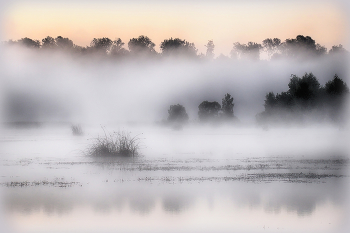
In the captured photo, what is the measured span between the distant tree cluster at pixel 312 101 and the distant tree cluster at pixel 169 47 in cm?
2323

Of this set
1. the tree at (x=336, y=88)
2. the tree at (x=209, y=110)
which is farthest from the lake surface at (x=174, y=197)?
the tree at (x=209, y=110)

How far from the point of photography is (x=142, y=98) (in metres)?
126

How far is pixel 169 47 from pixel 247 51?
58.8 feet

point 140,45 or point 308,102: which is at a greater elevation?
point 140,45

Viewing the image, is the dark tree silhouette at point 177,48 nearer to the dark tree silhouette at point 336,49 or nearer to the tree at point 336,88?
the dark tree silhouette at point 336,49

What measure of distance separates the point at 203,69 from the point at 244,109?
57.7ft

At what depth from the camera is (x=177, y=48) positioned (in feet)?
381

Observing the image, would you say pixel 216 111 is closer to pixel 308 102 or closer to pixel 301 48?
pixel 301 48

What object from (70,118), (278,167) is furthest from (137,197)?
(70,118)

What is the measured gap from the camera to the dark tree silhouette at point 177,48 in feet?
367

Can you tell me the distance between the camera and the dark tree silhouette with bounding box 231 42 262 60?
376 ft

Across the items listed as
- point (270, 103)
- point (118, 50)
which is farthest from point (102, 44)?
point (270, 103)

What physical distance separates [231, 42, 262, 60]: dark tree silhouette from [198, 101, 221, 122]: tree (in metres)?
15.5

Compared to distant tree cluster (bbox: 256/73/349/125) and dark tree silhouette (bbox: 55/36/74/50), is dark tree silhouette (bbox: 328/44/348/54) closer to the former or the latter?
distant tree cluster (bbox: 256/73/349/125)
